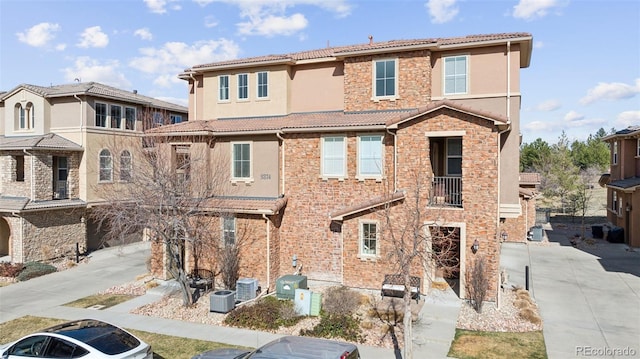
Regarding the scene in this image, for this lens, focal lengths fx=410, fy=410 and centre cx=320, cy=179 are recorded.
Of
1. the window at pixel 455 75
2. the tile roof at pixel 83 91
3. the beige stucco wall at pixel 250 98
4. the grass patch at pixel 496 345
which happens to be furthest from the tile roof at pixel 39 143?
the grass patch at pixel 496 345

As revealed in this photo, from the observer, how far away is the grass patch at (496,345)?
10.6 metres

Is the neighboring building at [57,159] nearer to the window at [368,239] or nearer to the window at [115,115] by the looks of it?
the window at [115,115]

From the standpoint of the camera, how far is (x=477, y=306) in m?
13.4

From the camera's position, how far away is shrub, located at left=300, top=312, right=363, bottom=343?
11.8m

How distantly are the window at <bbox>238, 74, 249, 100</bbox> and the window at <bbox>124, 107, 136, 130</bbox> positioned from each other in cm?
1045

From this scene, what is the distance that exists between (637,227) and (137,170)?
89.7 ft

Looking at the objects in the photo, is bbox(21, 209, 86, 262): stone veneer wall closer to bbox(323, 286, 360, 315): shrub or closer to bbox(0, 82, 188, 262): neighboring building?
bbox(0, 82, 188, 262): neighboring building

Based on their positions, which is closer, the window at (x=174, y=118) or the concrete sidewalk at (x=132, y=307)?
the concrete sidewalk at (x=132, y=307)

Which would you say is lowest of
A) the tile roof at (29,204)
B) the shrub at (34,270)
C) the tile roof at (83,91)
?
the shrub at (34,270)

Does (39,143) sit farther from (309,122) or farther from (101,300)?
(309,122)

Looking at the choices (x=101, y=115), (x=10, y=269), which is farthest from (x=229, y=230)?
(x=101, y=115)

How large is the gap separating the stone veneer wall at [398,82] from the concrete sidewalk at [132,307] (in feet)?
25.1

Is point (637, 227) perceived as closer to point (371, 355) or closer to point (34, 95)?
point (371, 355)

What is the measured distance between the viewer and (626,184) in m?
25.5
